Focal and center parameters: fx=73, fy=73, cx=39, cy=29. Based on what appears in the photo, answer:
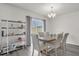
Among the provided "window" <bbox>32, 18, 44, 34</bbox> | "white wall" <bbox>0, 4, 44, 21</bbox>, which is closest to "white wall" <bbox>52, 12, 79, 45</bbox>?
"window" <bbox>32, 18, 44, 34</bbox>

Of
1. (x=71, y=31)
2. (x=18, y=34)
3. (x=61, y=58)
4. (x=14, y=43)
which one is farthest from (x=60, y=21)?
(x=61, y=58)

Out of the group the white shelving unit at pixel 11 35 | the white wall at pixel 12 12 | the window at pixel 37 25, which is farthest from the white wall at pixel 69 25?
the white shelving unit at pixel 11 35

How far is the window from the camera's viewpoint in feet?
13.8

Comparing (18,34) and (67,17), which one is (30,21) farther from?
(67,17)

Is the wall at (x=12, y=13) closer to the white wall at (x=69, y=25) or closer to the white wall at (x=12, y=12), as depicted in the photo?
the white wall at (x=12, y=12)

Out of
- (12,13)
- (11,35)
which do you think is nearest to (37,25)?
(12,13)

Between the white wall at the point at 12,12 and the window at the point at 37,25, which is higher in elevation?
the white wall at the point at 12,12

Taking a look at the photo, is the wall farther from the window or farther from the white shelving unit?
the window

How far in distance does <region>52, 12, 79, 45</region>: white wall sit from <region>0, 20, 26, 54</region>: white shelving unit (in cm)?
220

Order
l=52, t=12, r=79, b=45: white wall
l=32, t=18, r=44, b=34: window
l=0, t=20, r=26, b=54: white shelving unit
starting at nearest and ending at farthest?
l=0, t=20, r=26, b=54: white shelving unit
l=52, t=12, r=79, b=45: white wall
l=32, t=18, r=44, b=34: window

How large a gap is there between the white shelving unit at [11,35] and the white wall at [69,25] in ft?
7.23

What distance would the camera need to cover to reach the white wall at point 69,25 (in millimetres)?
4046

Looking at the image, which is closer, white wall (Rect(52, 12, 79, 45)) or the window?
white wall (Rect(52, 12, 79, 45))

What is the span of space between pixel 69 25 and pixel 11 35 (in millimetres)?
3224
